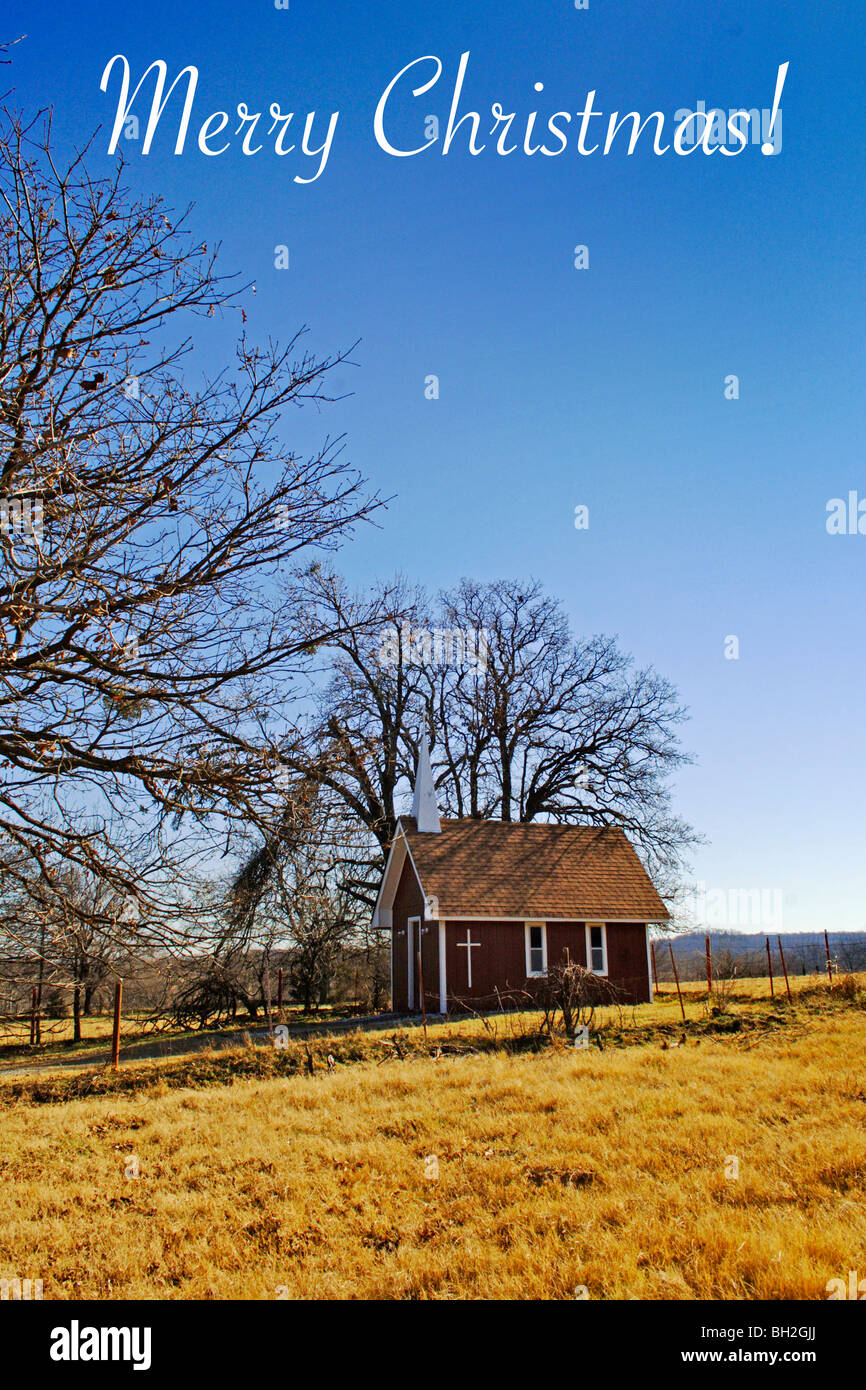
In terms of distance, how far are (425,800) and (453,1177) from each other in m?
19.8

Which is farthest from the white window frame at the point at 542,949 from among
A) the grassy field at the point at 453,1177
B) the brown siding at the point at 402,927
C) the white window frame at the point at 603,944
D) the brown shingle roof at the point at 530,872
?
the grassy field at the point at 453,1177

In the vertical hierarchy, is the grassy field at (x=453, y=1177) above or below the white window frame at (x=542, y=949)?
below

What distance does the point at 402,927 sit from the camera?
93.0 ft

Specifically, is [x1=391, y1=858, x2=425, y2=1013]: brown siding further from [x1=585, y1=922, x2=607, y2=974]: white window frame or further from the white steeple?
[x1=585, y1=922, x2=607, y2=974]: white window frame

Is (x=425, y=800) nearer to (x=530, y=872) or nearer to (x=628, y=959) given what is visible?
(x=530, y=872)

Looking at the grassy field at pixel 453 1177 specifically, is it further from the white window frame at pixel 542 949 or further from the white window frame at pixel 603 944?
the white window frame at pixel 603 944

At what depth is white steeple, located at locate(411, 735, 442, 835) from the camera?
28.5m

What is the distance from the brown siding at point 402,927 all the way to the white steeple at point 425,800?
123cm

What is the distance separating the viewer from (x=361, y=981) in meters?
33.8

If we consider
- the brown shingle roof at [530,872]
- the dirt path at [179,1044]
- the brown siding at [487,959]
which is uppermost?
the brown shingle roof at [530,872]

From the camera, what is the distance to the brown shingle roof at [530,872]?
85.5ft

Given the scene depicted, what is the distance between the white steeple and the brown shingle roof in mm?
455

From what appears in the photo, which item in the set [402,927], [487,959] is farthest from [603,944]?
[402,927]

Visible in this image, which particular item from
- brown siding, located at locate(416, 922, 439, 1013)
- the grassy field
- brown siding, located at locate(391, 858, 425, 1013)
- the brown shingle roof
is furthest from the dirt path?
the brown shingle roof
